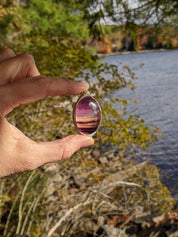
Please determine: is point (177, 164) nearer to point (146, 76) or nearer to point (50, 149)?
point (50, 149)

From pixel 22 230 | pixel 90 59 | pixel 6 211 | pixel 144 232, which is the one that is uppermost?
pixel 90 59

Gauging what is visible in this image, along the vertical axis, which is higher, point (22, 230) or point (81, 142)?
point (81, 142)

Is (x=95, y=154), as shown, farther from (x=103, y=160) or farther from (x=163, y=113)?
(x=163, y=113)

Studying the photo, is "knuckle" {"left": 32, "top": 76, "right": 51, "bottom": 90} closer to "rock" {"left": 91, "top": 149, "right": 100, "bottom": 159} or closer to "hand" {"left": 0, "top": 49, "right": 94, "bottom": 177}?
"hand" {"left": 0, "top": 49, "right": 94, "bottom": 177}

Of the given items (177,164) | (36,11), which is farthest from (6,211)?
(36,11)

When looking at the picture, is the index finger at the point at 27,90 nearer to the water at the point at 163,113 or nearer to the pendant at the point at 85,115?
the pendant at the point at 85,115

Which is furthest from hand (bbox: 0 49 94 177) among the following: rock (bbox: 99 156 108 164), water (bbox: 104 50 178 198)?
rock (bbox: 99 156 108 164)

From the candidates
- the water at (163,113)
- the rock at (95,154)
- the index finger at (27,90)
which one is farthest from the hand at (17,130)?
the rock at (95,154)

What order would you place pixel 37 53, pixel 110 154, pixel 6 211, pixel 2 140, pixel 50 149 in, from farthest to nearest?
pixel 110 154
pixel 6 211
pixel 37 53
pixel 50 149
pixel 2 140
